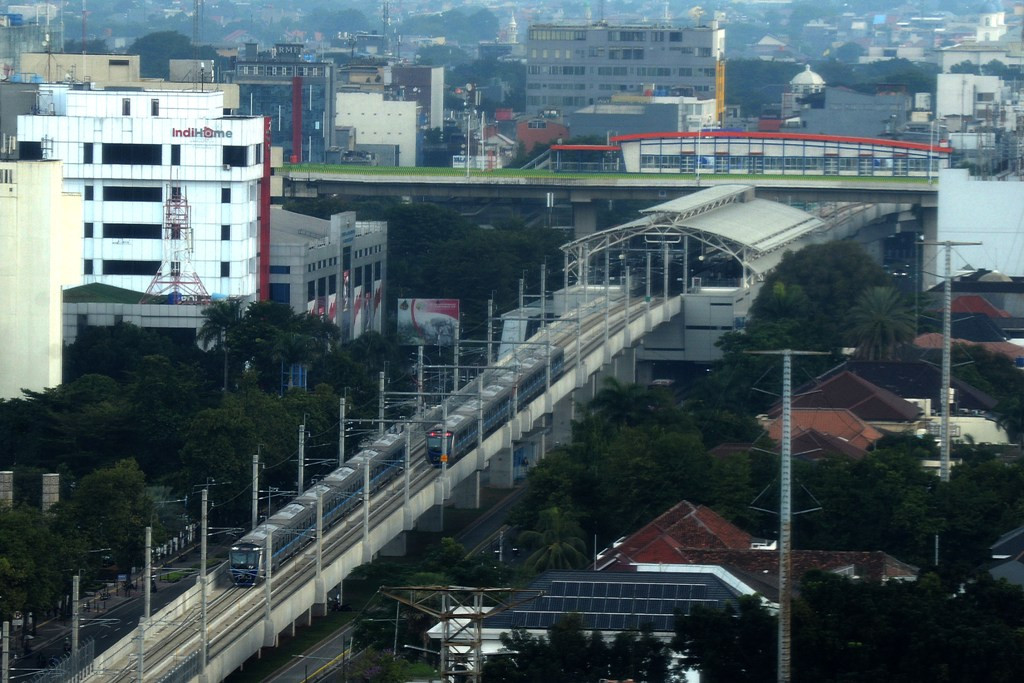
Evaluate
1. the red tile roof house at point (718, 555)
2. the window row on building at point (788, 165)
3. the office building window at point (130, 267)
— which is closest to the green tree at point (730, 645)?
the red tile roof house at point (718, 555)

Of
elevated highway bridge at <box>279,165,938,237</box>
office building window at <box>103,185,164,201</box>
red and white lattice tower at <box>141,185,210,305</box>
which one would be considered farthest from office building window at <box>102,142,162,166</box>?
elevated highway bridge at <box>279,165,938,237</box>

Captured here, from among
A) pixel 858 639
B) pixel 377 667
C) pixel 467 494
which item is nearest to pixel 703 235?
pixel 467 494

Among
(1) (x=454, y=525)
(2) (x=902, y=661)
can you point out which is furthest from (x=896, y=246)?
(2) (x=902, y=661)

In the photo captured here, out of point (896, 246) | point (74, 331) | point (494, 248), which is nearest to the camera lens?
point (74, 331)

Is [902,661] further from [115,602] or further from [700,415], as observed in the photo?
[700,415]

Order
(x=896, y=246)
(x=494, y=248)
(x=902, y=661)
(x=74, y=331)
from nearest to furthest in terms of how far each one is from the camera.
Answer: (x=902, y=661) → (x=74, y=331) → (x=494, y=248) → (x=896, y=246)

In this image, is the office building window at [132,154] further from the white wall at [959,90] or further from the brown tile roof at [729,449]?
the white wall at [959,90]

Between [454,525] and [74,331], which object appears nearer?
[454,525]
